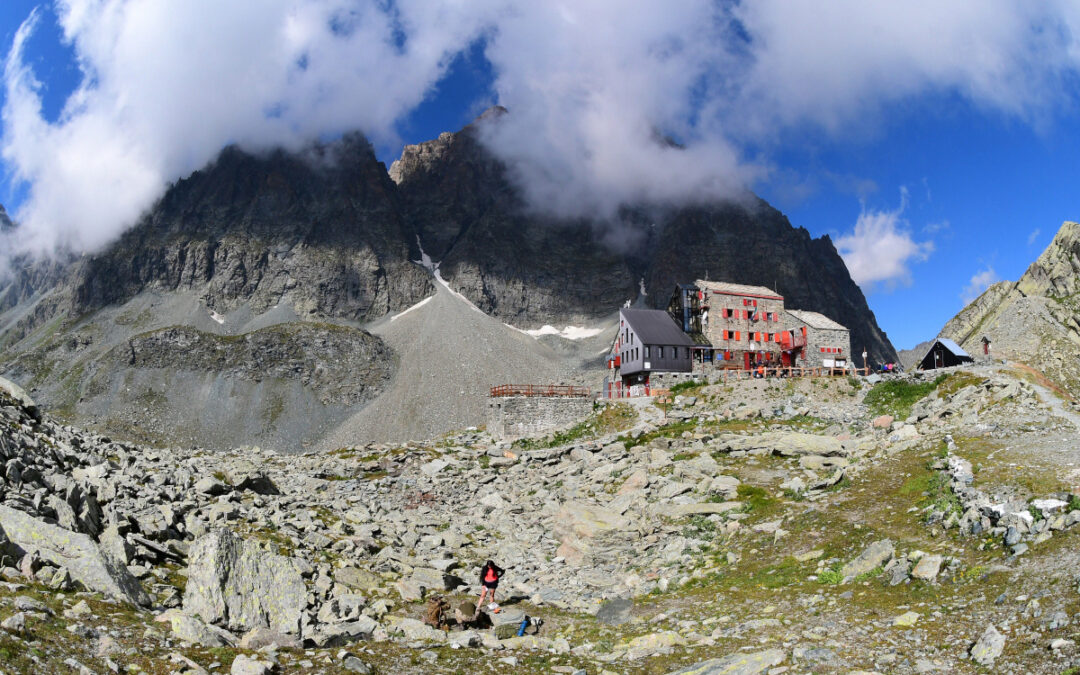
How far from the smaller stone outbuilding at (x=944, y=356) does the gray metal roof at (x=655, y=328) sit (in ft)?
81.3

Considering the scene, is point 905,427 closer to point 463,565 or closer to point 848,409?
point 848,409

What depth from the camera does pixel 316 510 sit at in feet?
94.3

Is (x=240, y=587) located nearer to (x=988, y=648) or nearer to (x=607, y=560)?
(x=607, y=560)

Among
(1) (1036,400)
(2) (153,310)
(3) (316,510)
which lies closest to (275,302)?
(2) (153,310)

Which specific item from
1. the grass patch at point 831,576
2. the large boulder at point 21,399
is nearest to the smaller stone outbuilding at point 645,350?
the large boulder at point 21,399

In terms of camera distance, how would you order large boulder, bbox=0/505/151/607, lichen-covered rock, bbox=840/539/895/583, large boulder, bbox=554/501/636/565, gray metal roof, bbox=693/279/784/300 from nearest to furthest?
large boulder, bbox=0/505/151/607
lichen-covered rock, bbox=840/539/895/583
large boulder, bbox=554/501/636/565
gray metal roof, bbox=693/279/784/300

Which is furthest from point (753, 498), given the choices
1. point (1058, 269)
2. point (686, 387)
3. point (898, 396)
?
point (1058, 269)

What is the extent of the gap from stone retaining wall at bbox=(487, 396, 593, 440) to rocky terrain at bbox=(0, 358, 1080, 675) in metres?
18.0

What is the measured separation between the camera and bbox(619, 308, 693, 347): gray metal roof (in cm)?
7056

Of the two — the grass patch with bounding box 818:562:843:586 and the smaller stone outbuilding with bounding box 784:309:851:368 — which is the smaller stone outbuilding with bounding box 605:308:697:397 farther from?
the grass patch with bounding box 818:562:843:586

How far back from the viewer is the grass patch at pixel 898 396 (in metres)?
42.0

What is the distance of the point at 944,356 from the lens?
50750 millimetres

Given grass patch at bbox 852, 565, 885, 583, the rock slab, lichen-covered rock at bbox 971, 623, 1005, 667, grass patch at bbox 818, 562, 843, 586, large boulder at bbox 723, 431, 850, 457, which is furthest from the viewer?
large boulder at bbox 723, 431, 850, 457

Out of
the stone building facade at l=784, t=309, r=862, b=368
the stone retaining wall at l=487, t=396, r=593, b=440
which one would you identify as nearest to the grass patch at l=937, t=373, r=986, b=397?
the stone retaining wall at l=487, t=396, r=593, b=440
